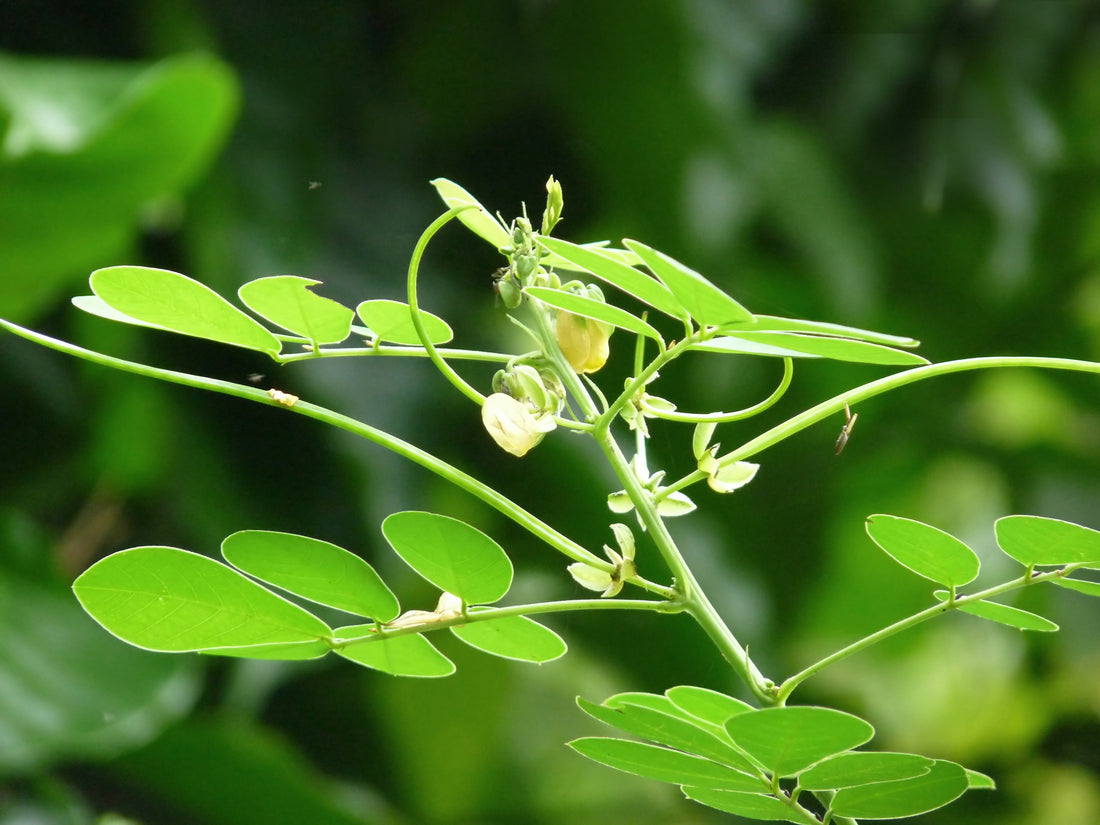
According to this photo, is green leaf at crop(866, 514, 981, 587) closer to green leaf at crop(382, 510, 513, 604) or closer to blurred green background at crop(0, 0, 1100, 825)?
green leaf at crop(382, 510, 513, 604)

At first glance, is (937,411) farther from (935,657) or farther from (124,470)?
(124,470)

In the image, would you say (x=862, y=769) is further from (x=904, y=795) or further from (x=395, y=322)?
(x=395, y=322)

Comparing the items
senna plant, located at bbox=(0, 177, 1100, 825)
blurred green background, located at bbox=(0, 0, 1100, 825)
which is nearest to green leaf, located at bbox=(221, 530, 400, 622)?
senna plant, located at bbox=(0, 177, 1100, 825)

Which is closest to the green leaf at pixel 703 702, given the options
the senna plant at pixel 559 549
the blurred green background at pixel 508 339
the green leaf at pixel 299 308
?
the senna plant at pixel 559 549

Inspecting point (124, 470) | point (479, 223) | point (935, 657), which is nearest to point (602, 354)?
point (479, 223)

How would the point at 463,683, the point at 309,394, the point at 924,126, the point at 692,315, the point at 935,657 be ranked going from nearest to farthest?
the point at 692,315 < the point at 309,394 < the point at 463,683 < the point at 924,126 < the point at 935,657

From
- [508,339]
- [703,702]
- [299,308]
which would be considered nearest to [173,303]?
[299,308]
